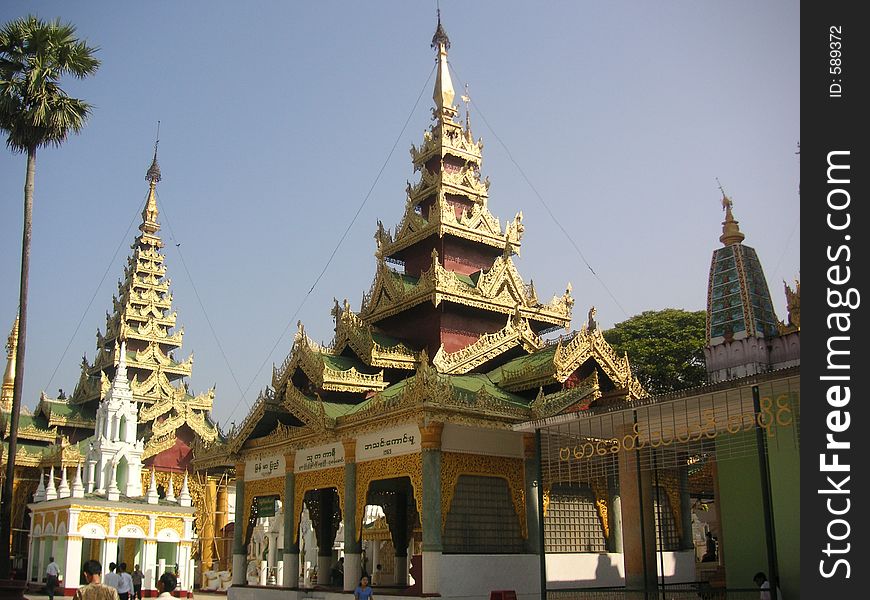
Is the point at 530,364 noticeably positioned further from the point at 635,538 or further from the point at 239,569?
the point at 239,569

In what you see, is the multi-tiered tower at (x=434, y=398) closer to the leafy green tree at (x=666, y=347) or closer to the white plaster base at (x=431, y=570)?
the white plaster base at (x=431, y=570)

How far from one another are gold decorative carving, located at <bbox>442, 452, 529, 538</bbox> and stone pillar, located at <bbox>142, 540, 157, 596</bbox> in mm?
20932

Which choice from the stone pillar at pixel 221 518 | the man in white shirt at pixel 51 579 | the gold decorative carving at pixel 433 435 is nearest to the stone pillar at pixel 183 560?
the man in white shirt at pixel 51 579

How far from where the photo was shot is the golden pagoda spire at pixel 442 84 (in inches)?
1227

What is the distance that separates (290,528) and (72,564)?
45.8 ft

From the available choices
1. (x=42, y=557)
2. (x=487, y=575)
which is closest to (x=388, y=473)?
(x=487, y=575)

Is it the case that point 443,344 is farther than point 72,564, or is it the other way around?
point 72,564

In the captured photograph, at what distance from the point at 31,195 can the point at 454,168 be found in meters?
13.9

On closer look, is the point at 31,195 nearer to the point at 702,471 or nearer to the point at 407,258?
the point at 407,258

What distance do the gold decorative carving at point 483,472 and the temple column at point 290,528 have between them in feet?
21.9

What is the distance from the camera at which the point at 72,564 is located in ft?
110

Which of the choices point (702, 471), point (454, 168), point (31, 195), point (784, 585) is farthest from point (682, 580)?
point (31, 195)
